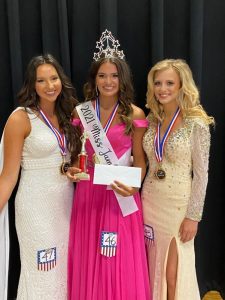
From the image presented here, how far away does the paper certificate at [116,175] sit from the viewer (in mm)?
1664

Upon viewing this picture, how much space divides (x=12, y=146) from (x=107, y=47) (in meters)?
0.71

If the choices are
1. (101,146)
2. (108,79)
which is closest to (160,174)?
(101,146)

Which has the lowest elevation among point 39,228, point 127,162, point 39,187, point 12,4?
point 39,228

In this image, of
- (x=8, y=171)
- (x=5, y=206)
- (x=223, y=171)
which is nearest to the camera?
(x=8, y=171)

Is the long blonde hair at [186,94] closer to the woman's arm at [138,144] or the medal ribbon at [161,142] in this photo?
the medal ribbon at [161,142]

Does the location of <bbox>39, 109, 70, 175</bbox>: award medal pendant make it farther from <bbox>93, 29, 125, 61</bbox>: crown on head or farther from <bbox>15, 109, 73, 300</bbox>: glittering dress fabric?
<bbox>93, 29, 125, 61</bbox>: crown on head

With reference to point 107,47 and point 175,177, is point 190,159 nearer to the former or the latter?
point 175,177

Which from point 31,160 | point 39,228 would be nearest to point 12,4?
point 31,160

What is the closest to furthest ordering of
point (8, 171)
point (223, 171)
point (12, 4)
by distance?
point (8, 171), point (12, 4), point (223, 171)

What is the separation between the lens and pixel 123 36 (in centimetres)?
218

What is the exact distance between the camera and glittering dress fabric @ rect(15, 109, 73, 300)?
175 cm

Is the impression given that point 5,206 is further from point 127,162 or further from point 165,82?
point 165,82

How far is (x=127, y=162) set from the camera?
6.13 feet

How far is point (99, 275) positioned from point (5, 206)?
58cm
